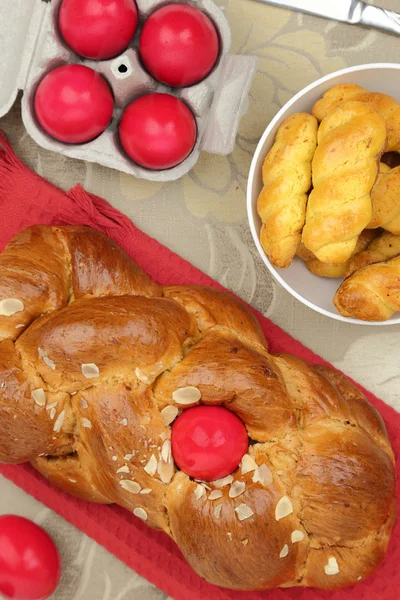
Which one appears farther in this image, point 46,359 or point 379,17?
point 379,17

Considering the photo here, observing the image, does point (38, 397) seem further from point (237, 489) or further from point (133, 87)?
point (133, 87)

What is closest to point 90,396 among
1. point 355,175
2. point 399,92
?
point 355,175

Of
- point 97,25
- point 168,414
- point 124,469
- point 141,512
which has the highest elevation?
point 97,25

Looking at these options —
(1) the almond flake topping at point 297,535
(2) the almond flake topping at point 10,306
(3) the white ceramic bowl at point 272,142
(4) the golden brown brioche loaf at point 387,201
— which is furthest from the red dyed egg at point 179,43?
(1) the almond flake topping at point 297,535

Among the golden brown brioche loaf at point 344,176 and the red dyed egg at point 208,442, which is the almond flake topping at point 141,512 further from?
the golden brown brioche loaf at point 344,176

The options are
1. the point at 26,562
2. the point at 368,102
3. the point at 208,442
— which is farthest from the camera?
the point at 26,562

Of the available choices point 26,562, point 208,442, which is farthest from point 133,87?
point 26,562

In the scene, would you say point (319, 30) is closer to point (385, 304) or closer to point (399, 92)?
point (399, 92)
